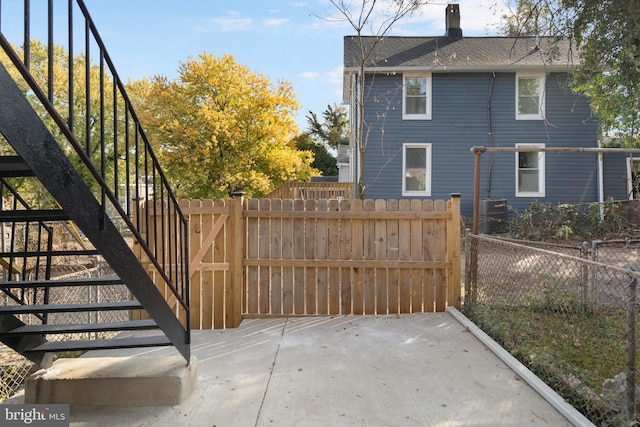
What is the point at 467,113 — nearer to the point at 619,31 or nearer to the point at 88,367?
the point at 619,31

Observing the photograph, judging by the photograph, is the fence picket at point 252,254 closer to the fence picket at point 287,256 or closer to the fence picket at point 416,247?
the fence picket at point 287,256

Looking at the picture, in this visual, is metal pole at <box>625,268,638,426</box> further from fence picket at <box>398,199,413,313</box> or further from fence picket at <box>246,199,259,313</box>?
fence picket at <box>246,199,259,313</box>

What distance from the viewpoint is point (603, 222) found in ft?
39.6

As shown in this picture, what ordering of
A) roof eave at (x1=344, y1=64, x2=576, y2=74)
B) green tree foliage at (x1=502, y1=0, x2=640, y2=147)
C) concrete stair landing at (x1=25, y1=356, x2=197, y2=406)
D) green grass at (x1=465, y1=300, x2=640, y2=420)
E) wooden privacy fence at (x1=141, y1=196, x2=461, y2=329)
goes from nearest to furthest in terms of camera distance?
concrete stair landing at (x1=25, y1=356, x2=197, y2=406) < green grass at (x1=465, y1=300, x2=640, y2=420) < wooden privacy fence at (x1=141, y1=196, x2=461, y2=329) < green tree foliage at (x1=502, y1=0, x2=640, y2=147) < roof eave at (x1=344, y1=64, x2=576, y2=74)

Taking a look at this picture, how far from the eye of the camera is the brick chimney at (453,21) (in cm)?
1487

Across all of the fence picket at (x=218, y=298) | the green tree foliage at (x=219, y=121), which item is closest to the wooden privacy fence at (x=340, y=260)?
the fence picket at (x=218, y=298)

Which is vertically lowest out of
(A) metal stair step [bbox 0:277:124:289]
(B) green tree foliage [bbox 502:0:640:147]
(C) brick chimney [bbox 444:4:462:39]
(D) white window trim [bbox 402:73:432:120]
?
(A) metal stair step [bbox 0:277:124:289]

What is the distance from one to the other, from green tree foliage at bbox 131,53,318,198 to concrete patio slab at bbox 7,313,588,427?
36.4 ft

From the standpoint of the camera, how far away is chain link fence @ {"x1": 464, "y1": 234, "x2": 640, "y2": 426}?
9.00 ft

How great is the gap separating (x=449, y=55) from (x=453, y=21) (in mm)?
1900

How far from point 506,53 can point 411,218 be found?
37.1ft

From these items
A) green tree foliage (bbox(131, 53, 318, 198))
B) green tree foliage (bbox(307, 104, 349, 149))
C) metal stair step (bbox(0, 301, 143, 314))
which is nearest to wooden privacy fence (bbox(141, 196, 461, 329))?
metal stair step (bbox(0, 301, 143, 314))

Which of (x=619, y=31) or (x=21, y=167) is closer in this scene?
(x=21, y=167)

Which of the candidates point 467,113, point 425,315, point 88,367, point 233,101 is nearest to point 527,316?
point 425,315
